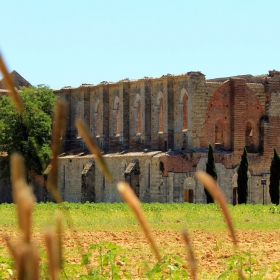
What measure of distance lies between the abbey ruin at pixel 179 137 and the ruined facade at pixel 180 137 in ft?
0.17

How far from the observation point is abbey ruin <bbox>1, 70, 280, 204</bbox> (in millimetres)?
41594

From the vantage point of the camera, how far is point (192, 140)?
43250 mm

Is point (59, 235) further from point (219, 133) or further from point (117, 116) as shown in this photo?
point (117, 116)

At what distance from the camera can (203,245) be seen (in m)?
17.2

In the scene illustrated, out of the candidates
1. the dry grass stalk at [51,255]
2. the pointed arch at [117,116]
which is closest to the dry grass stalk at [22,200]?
the dry grass stalk at [51,255]

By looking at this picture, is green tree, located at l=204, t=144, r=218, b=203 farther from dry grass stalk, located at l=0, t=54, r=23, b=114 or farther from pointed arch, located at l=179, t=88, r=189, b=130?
dry grass stalk, located at l=0, t=54, r=23, b=114

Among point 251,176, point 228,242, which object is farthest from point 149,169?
point 228,242

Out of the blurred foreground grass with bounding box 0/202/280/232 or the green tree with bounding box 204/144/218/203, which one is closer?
the blurred foreground grass with bounding box 0/202/280/232

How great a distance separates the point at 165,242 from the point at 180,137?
1048 inches

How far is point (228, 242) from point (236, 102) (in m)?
26.7

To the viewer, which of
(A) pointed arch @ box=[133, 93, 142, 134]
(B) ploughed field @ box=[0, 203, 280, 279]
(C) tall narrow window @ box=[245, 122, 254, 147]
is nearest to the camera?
(B) ploughed field @ box=[0, 203, 280, 279]

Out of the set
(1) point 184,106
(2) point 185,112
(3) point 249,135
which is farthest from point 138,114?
(3) point 249,135

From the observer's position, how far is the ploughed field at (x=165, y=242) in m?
10.3

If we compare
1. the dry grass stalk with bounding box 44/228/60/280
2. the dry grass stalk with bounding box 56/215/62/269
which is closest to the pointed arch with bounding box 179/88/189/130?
the dry grass stalk with bounding box 56/215/62/269
